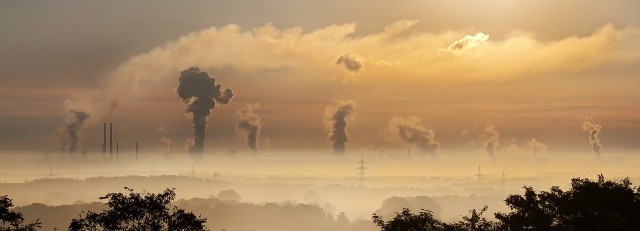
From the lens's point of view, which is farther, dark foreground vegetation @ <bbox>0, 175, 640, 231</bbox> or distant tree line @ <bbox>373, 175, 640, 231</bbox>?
distant tree line @ <bbox>373, 175, 640, 231</bbox>

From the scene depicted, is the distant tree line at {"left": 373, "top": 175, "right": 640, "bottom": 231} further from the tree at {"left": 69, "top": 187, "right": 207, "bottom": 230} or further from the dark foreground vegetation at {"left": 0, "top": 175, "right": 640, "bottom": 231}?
the tree at {"left": 69, "top": 187, "right": 207, "bottom": 230}

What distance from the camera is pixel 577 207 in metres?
79.9

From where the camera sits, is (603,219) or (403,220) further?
(403,220)

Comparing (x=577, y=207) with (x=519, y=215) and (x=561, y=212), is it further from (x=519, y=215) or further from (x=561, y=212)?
(x=519, y=215)

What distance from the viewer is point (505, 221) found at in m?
83.2

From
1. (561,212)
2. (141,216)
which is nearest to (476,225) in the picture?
(561,212)

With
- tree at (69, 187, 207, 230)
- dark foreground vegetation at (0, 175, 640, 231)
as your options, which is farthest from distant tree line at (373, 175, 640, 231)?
tree at (69, 187, 207, 230)

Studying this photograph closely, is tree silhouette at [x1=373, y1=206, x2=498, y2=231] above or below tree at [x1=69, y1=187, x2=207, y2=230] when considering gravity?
below

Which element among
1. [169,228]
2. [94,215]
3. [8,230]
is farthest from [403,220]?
[8,230]

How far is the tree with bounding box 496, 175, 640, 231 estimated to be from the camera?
7862 cm

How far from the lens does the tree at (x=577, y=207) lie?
258 ft

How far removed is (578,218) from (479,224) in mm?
9508

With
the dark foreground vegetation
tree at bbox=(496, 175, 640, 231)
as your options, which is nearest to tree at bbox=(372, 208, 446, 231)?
the dark foreground vegetation

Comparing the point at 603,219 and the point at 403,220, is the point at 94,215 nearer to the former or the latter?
the point at 403,220
